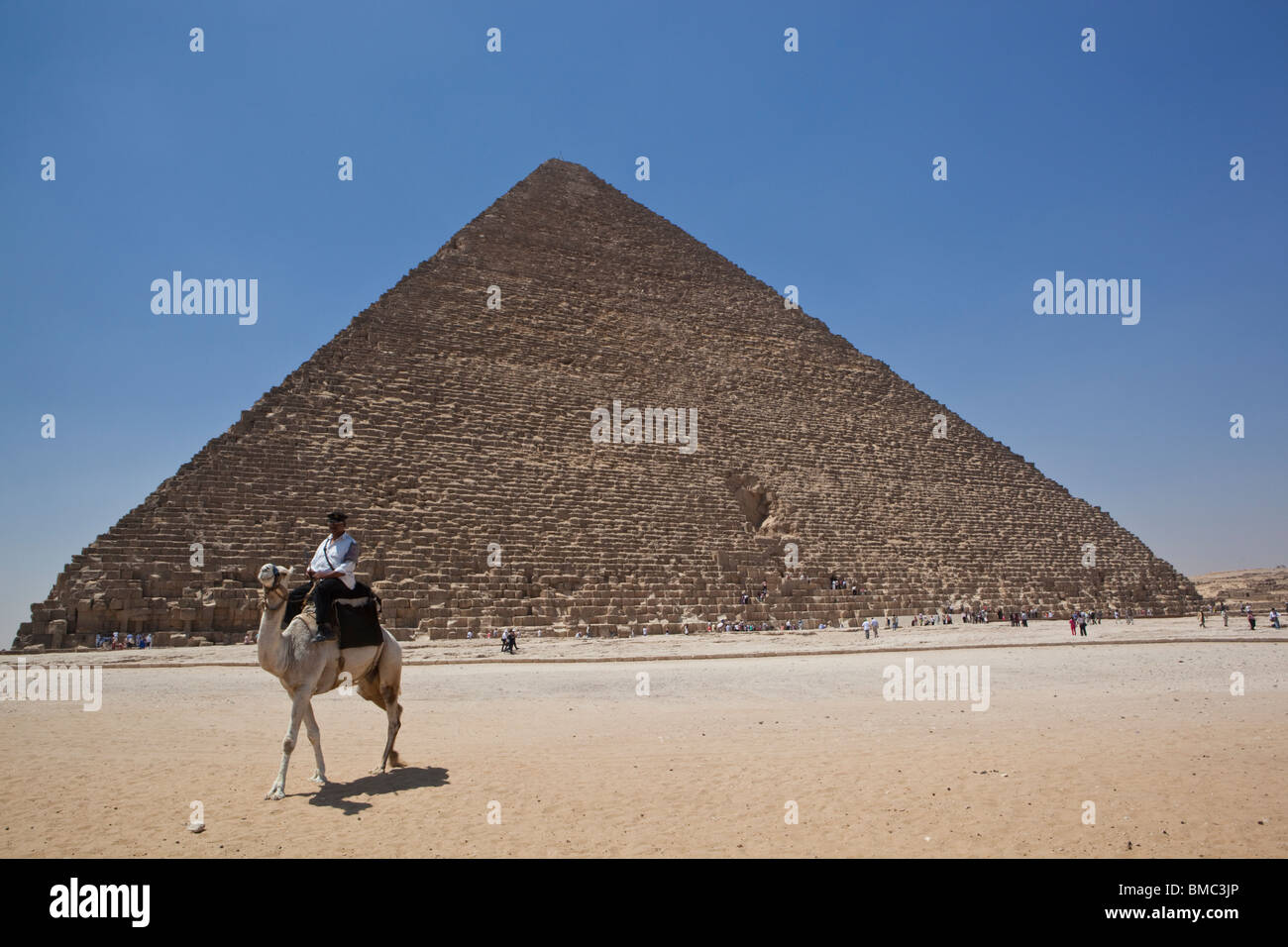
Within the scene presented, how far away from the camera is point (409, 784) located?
4.49 m

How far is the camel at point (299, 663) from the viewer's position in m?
4.29

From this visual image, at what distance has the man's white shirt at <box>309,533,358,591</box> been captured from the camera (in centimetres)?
471

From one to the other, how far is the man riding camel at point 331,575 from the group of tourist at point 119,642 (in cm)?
1412

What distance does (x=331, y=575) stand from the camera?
468 centimetres

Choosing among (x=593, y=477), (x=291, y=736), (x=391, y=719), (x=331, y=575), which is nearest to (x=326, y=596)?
(x=331, y=575)

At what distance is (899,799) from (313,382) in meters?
23.0

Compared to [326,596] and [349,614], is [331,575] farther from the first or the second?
[349,614]

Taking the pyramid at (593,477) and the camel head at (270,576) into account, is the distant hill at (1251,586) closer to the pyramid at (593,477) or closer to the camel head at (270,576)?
the pyramid at (593,477)

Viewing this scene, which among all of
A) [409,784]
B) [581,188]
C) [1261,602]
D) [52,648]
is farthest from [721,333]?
[409,784]

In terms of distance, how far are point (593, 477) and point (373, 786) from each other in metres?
19.5

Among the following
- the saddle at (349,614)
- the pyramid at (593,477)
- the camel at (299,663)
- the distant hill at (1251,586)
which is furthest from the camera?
the distant hill at (1251,586)

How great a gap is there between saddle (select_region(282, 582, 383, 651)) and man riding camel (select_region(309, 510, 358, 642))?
4cm

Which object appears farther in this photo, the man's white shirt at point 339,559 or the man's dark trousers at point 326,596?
the man's white shirt at point 339,559

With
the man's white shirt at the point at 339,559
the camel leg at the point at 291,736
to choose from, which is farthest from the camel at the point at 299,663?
the man's white shirt at the point at 339,559
